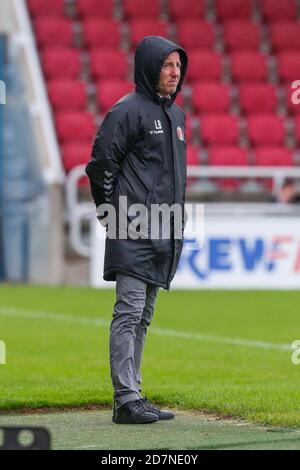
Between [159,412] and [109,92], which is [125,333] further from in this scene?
[109,92]

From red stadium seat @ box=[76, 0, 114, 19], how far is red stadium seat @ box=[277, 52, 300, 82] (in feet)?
12.0

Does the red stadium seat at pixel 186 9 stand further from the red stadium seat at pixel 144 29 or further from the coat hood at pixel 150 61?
the coat hood at pixel 150 61

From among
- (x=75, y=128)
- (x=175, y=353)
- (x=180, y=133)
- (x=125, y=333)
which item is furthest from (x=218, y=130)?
(x=125, y=333)

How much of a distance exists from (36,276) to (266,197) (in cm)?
434

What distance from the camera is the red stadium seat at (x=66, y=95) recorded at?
22188mm

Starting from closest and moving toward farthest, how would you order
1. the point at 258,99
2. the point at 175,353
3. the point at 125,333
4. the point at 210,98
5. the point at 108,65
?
the point at 125,333
the point at 175,353
the point at 210,98
the point at 258,99
the point at 108,65

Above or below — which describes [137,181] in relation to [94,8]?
below

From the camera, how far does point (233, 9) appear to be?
25.1 m

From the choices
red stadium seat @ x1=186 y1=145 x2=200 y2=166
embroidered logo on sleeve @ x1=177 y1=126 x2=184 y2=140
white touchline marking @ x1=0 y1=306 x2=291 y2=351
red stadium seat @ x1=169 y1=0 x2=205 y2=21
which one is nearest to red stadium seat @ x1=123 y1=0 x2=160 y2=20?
red stadium seat @ x1=169 y1=0 x2=205 y2=21

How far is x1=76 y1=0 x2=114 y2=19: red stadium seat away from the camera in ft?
80.2

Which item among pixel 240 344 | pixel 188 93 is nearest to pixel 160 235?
pixel 240 344

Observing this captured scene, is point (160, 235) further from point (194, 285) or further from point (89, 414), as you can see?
point (194, 285)

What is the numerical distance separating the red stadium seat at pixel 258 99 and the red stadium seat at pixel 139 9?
2.80 meters

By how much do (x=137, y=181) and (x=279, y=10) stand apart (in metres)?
19.5
